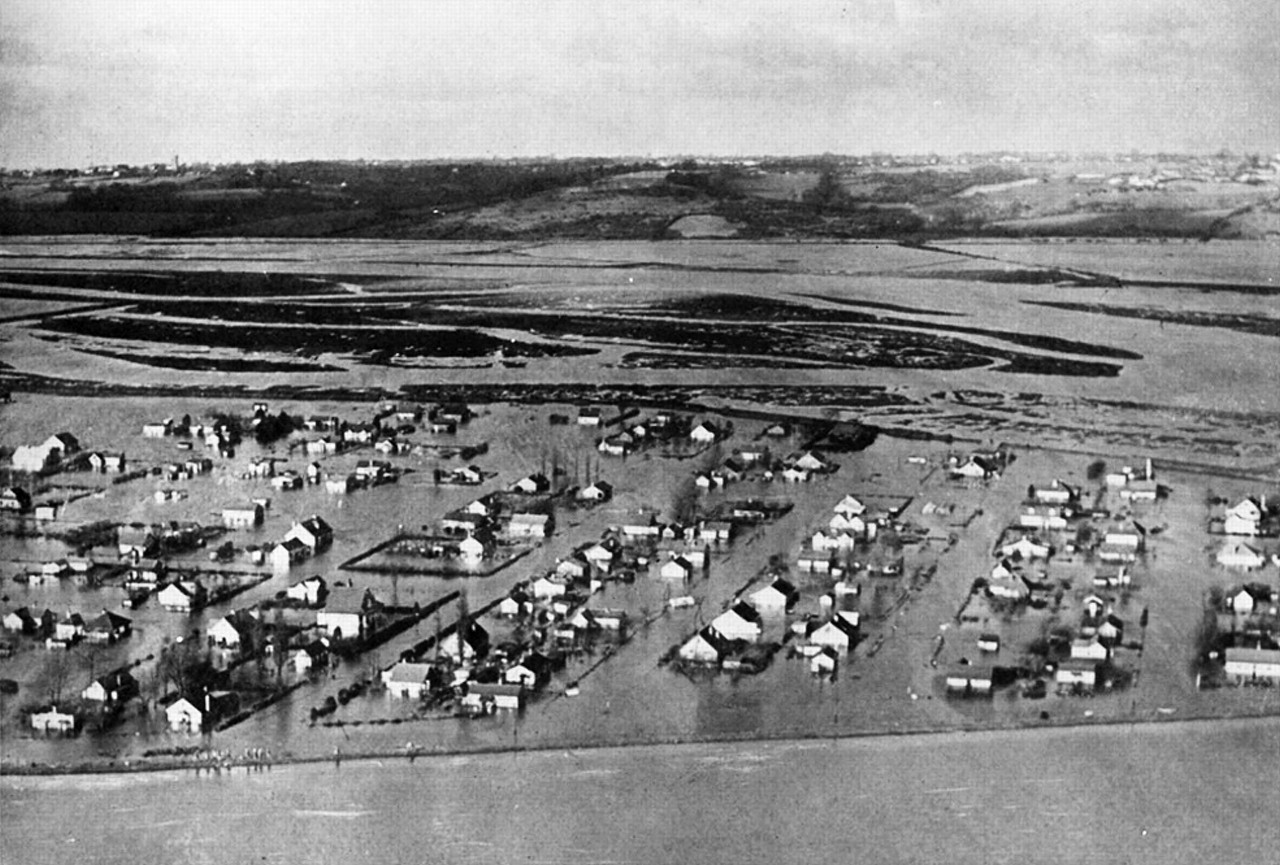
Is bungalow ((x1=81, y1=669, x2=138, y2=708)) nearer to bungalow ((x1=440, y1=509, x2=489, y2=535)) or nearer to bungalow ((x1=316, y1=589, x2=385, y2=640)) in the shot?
bungalow ((x1=316, y1=589, x2=385, y2=640))

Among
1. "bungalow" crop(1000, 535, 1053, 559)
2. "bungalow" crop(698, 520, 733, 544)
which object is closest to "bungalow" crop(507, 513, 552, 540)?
"bungalow" crop(698, 520, 733, 544)

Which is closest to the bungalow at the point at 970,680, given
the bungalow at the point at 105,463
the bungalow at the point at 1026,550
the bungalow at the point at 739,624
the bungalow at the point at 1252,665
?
the bungalow at the point at 739,624

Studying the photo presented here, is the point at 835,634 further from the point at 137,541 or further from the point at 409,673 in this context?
the point at 137,541

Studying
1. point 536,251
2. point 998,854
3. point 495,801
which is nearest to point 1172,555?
point 998,854

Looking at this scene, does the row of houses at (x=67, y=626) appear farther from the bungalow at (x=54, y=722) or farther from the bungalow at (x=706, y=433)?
the bungalow at (x=706, y=433)

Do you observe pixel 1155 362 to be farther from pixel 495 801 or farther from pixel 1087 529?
pixel 495 801

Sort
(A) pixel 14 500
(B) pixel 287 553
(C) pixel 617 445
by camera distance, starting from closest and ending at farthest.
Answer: (B) pixel 287 553 → (A) pixel 14 500 → (C) pixel 617 445

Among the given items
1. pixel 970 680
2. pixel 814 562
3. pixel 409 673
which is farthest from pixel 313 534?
pixel 970 680
